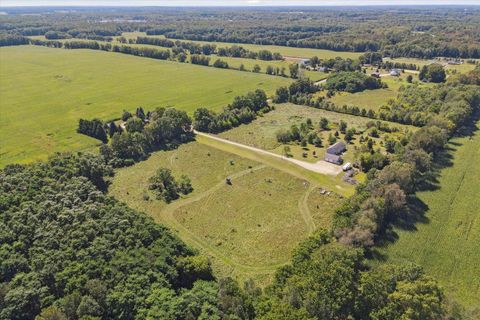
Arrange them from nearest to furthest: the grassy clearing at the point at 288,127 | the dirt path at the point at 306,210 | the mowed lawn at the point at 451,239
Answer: the mowed lawn at the point at 451,239 → the dirt path at the point at 306,210 → the grassy clearing at the point at 288,127

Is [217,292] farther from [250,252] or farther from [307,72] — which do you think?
[307,72]

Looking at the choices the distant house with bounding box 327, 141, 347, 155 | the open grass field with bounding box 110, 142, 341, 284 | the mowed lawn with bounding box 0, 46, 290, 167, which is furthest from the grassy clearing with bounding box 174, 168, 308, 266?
the mowed lawn with bounding box 0, 46, 290, 167

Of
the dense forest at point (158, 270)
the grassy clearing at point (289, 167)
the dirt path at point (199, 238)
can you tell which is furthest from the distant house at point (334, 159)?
the dirt path at point (199, 238)

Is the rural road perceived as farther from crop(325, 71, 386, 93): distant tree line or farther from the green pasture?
crop(325, 71, 386, 93): distant tree line

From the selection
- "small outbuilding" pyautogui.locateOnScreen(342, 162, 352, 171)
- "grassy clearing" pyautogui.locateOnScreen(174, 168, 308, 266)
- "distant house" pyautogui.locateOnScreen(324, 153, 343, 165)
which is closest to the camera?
"grassy clearing" pyautogui.locateOnScreen(174, 168, 308, 266)

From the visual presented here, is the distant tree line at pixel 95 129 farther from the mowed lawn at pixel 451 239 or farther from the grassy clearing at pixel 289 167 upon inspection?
the mowed lawn at pixel 451 239

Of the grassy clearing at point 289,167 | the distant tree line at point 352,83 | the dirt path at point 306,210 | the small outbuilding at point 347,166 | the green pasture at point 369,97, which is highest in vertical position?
the distant tree line at point 352,83
